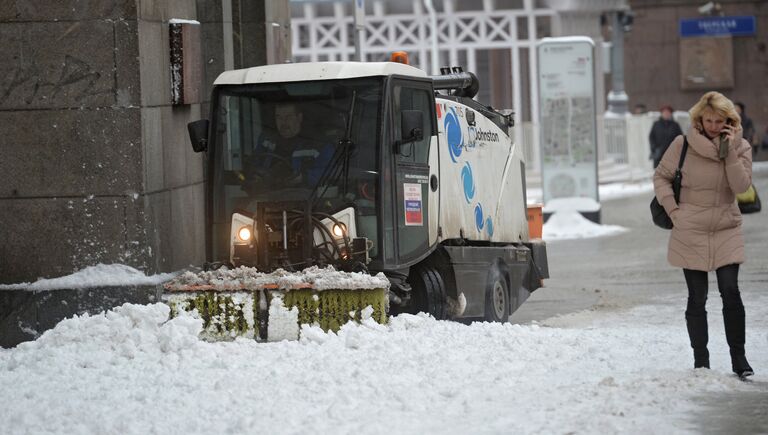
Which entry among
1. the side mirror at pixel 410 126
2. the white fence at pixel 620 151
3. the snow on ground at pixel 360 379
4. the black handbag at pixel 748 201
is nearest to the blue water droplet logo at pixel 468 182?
the side mirror at pixel 410 126

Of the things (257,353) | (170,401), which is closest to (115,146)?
(257,353)

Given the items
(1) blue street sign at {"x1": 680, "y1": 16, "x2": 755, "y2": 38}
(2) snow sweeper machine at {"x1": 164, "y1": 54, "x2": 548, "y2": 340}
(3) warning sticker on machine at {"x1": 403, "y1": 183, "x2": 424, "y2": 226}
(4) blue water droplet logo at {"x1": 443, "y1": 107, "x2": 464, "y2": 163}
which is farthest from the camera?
(1) blue street sign at {"x1": 680, "y1": 16, "x2": 755, "y2": 38}

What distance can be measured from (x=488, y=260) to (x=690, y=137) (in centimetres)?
402

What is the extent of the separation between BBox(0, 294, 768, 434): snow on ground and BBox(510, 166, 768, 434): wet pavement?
0.20 m

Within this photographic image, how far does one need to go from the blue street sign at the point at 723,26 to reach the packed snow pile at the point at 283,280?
3753cm

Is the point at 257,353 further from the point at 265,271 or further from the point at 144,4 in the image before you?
the point at 144,4

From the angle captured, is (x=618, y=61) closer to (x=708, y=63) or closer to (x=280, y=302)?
(x=708, y=63)

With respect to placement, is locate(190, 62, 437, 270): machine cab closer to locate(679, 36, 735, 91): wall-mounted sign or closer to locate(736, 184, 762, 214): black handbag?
locate(736, 184, 762, 214): black handbag

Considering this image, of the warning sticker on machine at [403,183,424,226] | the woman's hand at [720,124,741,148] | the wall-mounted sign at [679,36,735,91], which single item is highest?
the wall-mounted sign at [679,36,735,91]

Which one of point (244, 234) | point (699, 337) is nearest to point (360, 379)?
point (699, 337)

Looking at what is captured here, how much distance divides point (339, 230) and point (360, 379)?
2321mm

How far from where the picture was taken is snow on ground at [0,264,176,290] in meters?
12.2

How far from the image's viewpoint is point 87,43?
12.3 m

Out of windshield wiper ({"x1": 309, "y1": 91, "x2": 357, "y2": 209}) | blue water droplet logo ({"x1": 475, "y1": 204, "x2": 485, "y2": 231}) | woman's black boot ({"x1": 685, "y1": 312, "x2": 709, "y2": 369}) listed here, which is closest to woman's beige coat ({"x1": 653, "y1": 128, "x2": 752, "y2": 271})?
woman's black boot ({"x1": 685, "y1": 312, "x2": 709, "y2": 369})
